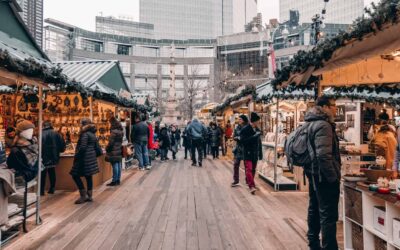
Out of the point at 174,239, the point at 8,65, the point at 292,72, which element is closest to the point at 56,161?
the point at 8,65

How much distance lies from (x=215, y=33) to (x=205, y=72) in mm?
28403

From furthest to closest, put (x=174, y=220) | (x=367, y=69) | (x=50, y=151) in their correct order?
(x=50, y=151) → (x=367, y=69) → (x=174, y=220)

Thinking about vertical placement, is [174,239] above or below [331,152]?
below

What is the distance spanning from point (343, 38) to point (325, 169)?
1.39 m

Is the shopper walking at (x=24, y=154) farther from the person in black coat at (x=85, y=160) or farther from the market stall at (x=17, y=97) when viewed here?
the person in black coat at (x=85, y=160)

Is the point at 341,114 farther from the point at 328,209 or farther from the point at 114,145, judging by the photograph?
the point at 328,209

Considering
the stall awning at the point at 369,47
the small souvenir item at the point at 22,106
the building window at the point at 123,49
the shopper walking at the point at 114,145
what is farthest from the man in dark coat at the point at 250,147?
the building window at the point at 123,49

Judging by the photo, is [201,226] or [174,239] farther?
[201,226]

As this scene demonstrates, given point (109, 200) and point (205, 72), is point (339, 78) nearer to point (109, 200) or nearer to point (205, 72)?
point (109, 200)

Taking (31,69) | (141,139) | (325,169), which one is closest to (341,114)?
(141,139)

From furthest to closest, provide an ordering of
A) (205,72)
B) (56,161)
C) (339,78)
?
(205,72), (56,161), (339,78)

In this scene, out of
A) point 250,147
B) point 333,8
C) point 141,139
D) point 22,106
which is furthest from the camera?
point 333,8

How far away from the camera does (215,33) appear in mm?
103500

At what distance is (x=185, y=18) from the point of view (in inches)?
3996
